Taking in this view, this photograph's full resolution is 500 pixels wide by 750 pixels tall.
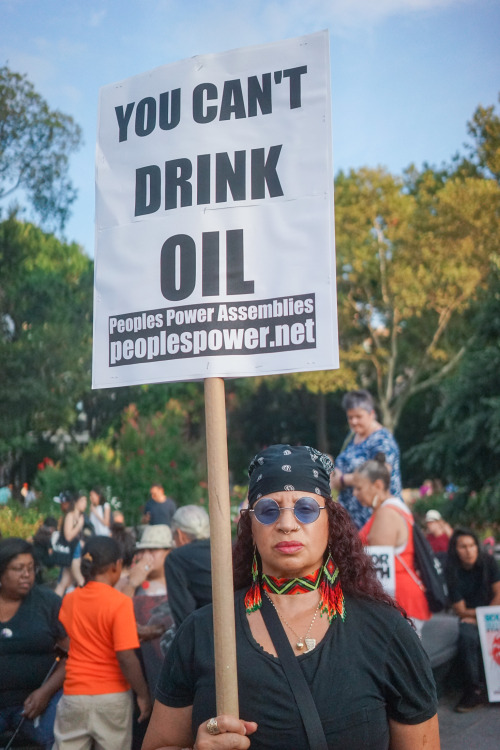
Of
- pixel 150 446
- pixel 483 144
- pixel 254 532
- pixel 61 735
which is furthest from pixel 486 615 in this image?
pixel 483 144

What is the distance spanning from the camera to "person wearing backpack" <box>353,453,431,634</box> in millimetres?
5676

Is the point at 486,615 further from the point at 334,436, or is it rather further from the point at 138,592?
the point at 334,436

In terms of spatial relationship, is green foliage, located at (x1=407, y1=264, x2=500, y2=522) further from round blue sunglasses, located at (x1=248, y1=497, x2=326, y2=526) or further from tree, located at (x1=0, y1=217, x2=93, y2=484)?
round blue sunglasses, located at (x1=248, y1=497, x2=326, y2=526)

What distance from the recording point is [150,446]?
62.3ft

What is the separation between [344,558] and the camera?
8.48 feet

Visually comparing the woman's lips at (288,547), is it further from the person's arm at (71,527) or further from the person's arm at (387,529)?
the person's arm at (71,527)

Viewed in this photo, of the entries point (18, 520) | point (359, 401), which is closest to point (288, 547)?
point (359, 401)

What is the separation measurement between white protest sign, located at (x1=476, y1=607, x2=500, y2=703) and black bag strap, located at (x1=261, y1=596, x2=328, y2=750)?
5.31m

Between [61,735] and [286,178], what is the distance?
10.9 feet

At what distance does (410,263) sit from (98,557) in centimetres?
2750

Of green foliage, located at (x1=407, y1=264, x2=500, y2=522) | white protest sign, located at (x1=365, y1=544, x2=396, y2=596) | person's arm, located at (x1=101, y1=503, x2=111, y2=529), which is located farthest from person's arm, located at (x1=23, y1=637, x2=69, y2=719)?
green foliage, located at (x1=407, y1=264, x2=500, y2=522)

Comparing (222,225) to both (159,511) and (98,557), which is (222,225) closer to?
(98,557)

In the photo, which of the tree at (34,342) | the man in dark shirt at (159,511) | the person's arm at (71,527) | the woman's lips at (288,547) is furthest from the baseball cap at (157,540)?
the tree at (34,342)

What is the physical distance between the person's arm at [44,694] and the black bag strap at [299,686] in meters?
2.75
